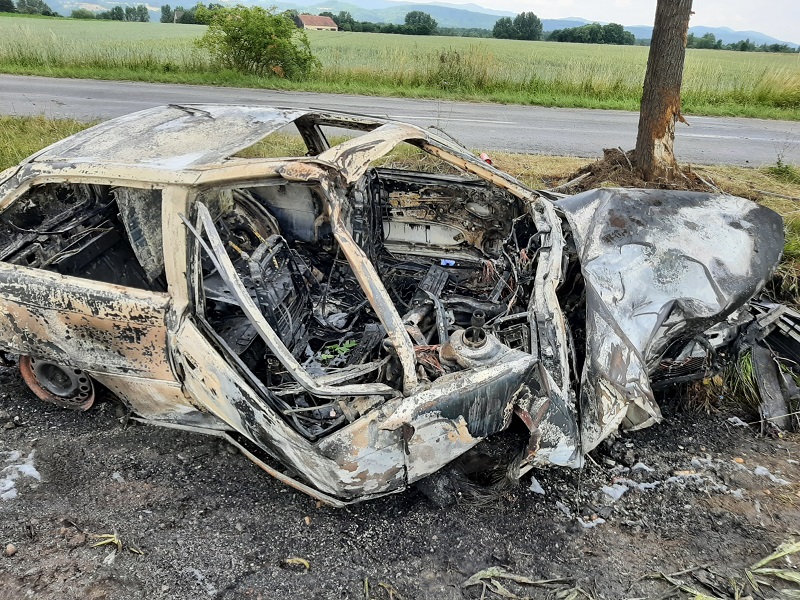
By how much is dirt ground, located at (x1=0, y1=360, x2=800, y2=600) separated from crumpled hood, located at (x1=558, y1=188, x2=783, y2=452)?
48 cm

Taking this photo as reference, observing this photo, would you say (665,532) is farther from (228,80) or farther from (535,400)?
(228,80)

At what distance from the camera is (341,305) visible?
12.5ft

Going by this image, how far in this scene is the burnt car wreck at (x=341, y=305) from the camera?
8.24 feet

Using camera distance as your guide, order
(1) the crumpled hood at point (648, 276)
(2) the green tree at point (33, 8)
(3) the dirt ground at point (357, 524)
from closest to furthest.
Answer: (3) the dirt ground at point (357, 524) → (1) the crumpled hood at point (648, 276) → (2) the green tree at point (33, 8)

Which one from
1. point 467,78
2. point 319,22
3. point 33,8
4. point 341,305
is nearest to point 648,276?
point 341,305

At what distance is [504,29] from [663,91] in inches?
2324

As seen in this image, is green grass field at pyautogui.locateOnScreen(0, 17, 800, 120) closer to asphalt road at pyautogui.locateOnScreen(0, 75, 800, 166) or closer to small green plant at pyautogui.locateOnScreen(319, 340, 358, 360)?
asphalt road at pyautogui.locateOnScreen(0, 75, 800, 166)

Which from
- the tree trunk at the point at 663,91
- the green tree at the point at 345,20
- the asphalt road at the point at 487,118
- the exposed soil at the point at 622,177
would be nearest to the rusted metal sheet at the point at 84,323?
the exposed soil at the point at 622,177

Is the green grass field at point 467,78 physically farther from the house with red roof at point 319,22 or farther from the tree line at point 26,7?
the house with red roof at point 319,22

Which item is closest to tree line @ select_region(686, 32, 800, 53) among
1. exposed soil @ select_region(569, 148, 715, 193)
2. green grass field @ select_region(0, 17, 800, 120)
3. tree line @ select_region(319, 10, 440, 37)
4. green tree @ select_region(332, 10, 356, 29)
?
tree line @ select_region(319, 10, 440, 37)

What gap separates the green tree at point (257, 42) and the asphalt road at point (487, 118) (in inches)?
51.5

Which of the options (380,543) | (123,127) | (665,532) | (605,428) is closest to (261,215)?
(123,127)

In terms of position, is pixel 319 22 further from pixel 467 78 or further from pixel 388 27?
pixel 467 78

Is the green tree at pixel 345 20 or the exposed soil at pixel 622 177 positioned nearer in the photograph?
the exposed soil at pixel 622 177
